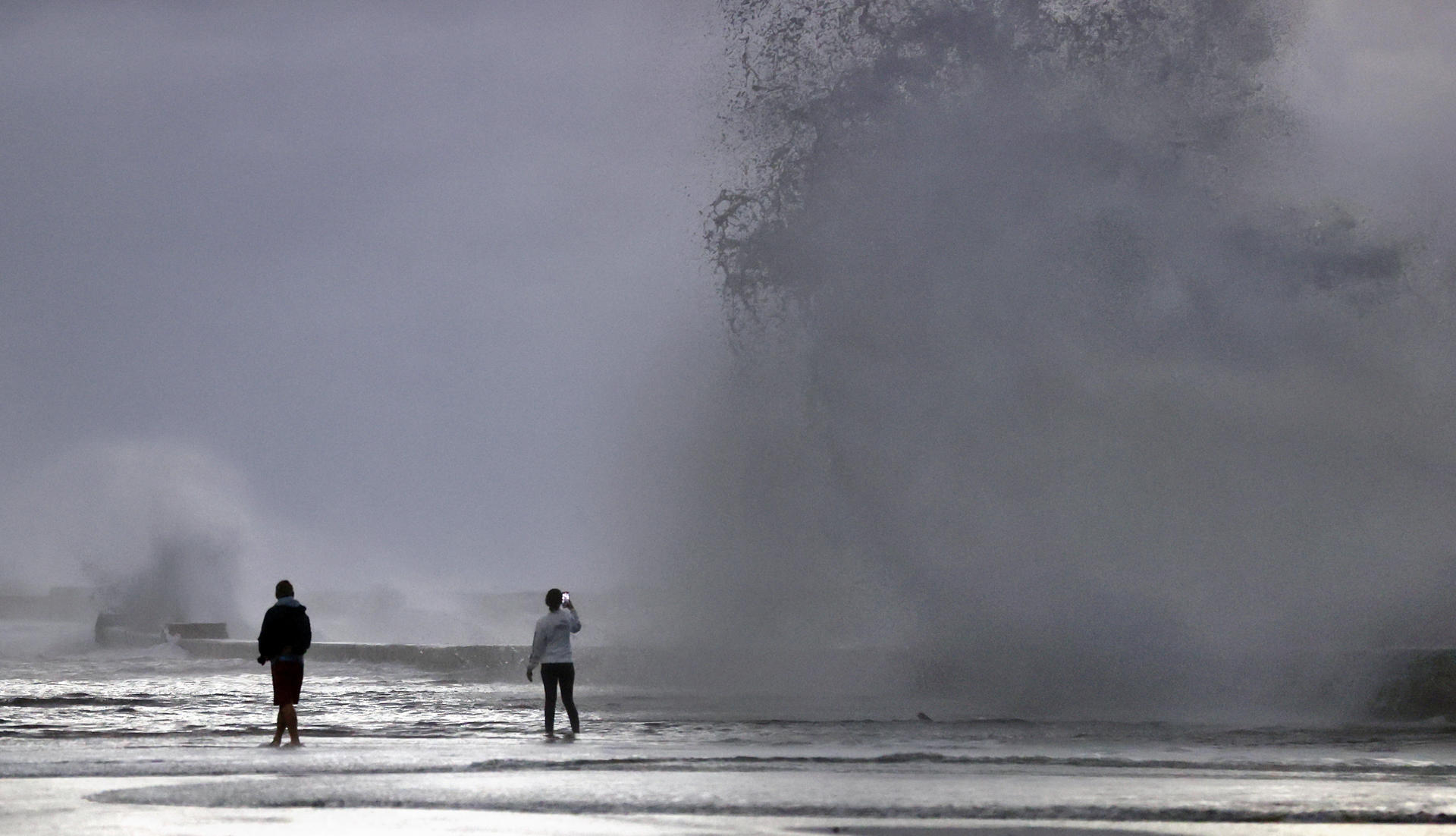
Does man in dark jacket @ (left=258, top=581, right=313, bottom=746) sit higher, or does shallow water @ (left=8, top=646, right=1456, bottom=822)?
man in dark jacket @ (left=258, top=581, right=313, bottom=746)

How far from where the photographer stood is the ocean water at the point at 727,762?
27.0 feet

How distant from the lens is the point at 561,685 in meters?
14.5

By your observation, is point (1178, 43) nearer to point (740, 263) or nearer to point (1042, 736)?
point (740, 263)

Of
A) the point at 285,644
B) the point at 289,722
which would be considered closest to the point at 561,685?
the point at 285,644

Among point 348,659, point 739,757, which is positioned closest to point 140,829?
point 739,757

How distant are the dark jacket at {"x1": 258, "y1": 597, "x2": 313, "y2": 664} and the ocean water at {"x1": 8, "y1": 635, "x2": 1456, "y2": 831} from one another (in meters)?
0.79

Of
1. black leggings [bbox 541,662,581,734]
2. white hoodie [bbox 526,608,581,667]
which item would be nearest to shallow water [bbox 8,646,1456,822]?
black leggings [bbox 541,662,581,734]

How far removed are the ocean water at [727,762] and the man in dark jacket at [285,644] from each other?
20.4 inches

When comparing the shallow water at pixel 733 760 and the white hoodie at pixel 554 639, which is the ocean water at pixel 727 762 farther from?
the white hoodie at pixel 554 639

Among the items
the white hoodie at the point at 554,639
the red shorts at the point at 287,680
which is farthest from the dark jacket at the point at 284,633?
the white hoodie at the point at 554,639

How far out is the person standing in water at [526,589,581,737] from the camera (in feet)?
47.8

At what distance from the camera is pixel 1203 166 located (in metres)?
21.8

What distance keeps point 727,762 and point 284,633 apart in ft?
15.2

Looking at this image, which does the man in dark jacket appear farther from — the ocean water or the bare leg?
the ocean water
